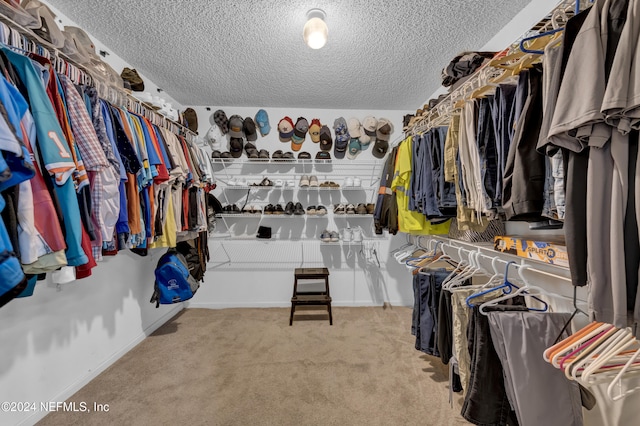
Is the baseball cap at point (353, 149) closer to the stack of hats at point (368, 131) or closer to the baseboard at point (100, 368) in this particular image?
the stack of hats at point (368, 131)

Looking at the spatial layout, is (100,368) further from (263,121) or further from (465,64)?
(465,64)

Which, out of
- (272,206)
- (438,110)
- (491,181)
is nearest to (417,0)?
(438,110)

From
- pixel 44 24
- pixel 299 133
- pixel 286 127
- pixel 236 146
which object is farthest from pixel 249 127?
pixel 44 24

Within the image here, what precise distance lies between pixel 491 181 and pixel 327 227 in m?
2.18

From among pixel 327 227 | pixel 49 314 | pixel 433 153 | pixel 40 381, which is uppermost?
pixel 433 153

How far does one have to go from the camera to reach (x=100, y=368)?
192 cm

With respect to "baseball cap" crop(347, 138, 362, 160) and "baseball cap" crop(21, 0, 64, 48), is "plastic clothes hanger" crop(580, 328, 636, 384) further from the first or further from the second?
"baseball cap" crop(347, 138, 362, 160)

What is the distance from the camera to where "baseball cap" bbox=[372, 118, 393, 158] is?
3.15 meters

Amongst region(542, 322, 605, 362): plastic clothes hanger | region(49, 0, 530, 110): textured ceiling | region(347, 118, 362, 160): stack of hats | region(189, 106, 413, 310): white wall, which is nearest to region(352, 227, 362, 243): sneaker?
region(189, 106, 413, 310): white wall

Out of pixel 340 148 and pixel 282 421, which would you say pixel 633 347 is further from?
pixel 340 148

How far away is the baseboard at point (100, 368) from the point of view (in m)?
1.47

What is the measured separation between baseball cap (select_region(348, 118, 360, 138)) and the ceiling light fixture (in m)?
1.51

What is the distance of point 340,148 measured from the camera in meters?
3.18

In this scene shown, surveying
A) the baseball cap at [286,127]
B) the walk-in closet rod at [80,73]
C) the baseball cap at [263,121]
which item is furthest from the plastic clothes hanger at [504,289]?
the baseball cap at [263,121]
